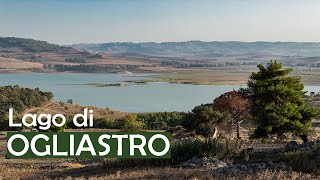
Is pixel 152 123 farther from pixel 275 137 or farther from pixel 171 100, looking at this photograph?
pixel 171 100

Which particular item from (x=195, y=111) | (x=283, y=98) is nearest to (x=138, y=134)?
(x=283, y=98)

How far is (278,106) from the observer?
2247 centimetres

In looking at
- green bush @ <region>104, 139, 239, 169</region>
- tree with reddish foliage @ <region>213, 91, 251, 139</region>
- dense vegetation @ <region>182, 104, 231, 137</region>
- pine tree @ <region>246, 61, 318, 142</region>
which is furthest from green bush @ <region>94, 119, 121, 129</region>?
green bush @ <region>104, 139, 239, 169</region>

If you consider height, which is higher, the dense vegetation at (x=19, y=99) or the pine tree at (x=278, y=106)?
the pine tree at (x=278, y=106)

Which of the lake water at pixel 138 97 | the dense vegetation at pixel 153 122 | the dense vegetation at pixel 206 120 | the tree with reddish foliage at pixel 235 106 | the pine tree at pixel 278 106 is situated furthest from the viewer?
the lake water at pixel 138 97

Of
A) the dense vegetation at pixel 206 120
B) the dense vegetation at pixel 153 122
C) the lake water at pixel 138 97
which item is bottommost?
the lake water at pixel 138 97

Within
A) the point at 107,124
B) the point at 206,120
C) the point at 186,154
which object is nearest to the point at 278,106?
the point at 206,120

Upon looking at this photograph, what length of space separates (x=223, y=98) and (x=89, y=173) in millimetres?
25850

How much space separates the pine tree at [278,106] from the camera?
21.9 meters

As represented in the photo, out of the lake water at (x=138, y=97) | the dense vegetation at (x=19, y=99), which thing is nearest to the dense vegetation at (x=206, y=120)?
the dense vegetation at (x=19, y=99)

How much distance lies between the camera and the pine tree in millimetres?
21939

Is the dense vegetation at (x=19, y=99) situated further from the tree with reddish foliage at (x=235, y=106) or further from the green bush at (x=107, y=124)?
the tree with reddish foliage at (x=235, y=106)

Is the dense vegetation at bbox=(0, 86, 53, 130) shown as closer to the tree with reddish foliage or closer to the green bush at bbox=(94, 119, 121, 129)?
the green bush at bbox=(94, 119, 121, 129)

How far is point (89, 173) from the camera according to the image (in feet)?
35.0
